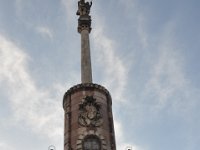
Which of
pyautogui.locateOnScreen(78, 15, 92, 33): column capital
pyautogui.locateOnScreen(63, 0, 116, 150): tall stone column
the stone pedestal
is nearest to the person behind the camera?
pyautogui.locateOnScreen(63, 0, 116, 150): tall stone column

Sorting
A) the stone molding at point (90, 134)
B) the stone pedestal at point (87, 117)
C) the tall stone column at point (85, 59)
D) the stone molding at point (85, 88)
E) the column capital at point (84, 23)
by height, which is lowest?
the stone molding at point (90, 134)

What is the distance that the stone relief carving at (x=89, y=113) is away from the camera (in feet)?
139

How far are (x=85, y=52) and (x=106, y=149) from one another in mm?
14944

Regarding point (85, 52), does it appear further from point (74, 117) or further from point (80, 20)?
point (74, 117)

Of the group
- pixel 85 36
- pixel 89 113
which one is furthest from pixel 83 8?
pixel 89 113

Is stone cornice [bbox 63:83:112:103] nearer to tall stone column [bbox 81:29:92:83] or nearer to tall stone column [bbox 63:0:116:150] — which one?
tall stone column [bbox 63:0:116:150]

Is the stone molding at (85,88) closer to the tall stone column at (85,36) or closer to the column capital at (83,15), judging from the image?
the tall stone column at (85,36)

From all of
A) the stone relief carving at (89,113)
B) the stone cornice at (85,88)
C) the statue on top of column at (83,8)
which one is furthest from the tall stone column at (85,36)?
the stone relief carving at (89,113)

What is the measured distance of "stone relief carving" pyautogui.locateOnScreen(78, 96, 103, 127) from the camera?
139 ft

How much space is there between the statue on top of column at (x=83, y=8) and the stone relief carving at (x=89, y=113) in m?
16.7

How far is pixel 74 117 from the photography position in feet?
141

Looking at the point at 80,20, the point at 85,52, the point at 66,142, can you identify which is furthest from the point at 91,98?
the point at 80,20

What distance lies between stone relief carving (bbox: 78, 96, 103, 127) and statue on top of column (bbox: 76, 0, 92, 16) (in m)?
16.7

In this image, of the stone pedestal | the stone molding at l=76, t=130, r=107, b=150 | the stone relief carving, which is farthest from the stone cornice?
the stone molding at l=76, t=130, r=107, b=150
